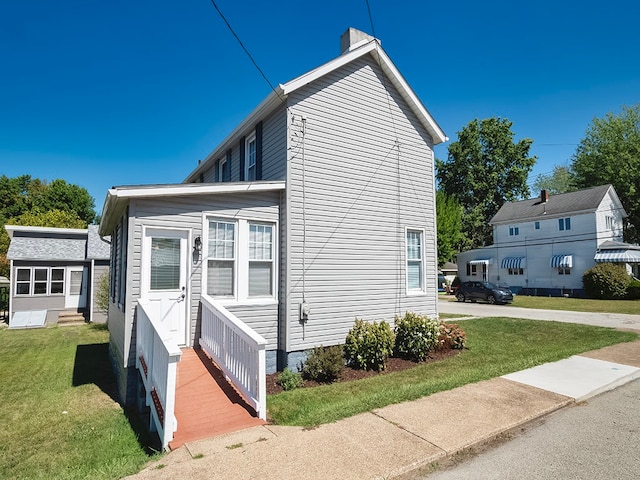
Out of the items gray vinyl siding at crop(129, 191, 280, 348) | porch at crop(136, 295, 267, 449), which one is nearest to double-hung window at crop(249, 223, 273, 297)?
gray vinyl siding at crop(129, 191, 280, 348)

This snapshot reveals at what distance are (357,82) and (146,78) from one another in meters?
8.12

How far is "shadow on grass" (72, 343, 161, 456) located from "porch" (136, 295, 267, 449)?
8.8 inches

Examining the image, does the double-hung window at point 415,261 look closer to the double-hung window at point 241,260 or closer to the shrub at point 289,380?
the double-hung window at point 241,260

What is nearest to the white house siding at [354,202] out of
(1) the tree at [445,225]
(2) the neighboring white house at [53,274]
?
(2) the neighboring white house at [53,274]

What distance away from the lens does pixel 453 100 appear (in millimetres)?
16594

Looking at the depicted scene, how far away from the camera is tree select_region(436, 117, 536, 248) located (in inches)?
1848

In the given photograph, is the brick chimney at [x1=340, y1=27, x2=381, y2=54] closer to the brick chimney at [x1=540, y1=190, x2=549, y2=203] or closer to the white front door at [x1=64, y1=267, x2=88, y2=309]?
the white front door at [x1=64, y1=267, x2=88, y2=309]

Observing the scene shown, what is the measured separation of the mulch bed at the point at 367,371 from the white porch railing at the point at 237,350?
1.29 metres

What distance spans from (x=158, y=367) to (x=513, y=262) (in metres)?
37.3

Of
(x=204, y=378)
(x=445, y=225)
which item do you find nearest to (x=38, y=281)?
(x=204, y=378)

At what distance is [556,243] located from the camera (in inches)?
1305

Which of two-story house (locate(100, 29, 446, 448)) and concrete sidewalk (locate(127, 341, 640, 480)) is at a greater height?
two-story house (locate(100, 29, 446, 448))

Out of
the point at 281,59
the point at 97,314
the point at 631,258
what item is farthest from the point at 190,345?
the point at 631,258

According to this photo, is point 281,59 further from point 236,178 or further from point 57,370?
point 57,370
